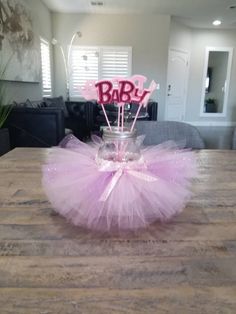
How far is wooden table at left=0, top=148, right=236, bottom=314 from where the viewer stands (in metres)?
0.38

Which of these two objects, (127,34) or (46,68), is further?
(127,34)

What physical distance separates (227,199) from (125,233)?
1.18ft

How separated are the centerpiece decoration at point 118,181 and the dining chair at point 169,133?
2.65 ft

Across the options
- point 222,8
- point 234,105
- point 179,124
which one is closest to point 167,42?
point 222,8

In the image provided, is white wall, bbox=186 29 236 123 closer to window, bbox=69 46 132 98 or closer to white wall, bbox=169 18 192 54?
A: white wall, bbox=169 18 192 54

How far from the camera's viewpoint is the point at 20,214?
66cm

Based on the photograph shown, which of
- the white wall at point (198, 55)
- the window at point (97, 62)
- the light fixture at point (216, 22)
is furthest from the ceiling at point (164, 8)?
the window at point (97, 62)

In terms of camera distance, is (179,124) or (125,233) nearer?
(125,233)

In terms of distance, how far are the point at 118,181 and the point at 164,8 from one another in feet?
18.7

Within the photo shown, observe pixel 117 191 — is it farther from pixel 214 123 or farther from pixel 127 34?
pixel 214 123

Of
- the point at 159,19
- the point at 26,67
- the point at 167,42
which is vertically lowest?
the point at 26,67

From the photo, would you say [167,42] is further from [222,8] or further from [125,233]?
[125,233]

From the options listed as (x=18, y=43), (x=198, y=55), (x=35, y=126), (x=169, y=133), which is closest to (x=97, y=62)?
(x=18, y=43)

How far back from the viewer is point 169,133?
149cm
